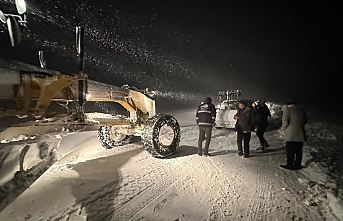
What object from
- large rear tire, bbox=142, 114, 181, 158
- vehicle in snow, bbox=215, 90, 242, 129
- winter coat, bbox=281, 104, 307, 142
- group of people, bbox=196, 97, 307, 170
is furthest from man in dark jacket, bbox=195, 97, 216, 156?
vehicle in snow, bbox=215, 90, 242, 129

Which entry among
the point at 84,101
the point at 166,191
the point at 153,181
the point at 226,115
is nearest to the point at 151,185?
the point at 153,181

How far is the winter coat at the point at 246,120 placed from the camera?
7.10 metres

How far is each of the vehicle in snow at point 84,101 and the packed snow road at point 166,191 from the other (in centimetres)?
64

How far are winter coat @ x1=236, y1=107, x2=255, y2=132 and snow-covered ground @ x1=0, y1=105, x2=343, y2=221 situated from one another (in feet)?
2.88

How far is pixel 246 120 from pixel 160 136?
238cm

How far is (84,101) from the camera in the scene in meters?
5.48

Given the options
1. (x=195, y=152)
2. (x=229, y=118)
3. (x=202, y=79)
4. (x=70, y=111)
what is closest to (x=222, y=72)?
(x=202, y=79)

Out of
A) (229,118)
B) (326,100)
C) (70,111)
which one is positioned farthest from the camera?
(326,100)

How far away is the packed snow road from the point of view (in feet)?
13.2

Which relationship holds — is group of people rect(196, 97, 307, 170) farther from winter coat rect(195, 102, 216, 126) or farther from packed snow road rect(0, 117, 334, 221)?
packed snow road rect(0, 117, 334, 221)

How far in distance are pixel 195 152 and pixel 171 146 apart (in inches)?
39.1

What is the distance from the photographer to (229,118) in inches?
475

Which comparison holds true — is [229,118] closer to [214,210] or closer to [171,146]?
[171,146]

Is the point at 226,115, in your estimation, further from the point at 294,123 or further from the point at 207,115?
the point at 294,123
